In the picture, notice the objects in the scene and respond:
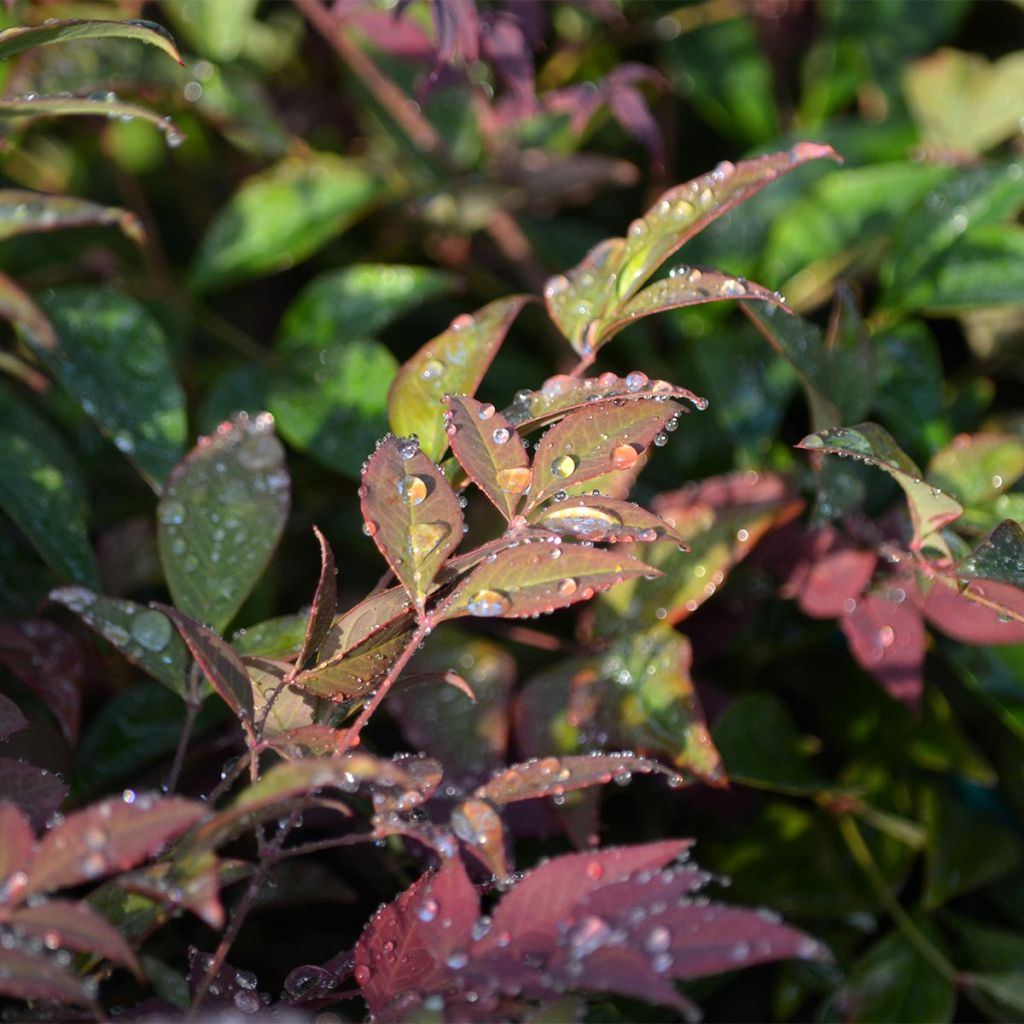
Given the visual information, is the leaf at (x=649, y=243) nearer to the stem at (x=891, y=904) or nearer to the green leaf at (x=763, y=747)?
the green leaf at (x=763, y=747)

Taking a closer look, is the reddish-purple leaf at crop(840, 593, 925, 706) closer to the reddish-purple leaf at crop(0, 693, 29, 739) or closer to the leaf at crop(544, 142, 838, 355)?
the leaf at crop(544, 142, 838, 355)

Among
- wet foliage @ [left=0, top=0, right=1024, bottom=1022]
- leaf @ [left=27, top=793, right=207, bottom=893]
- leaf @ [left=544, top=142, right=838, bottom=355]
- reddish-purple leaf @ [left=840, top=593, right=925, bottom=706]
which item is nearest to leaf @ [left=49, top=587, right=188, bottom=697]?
wet foliage @ [left=0, top=0, right=1024, bottom=1022]

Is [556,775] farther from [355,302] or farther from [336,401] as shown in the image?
[355,302]

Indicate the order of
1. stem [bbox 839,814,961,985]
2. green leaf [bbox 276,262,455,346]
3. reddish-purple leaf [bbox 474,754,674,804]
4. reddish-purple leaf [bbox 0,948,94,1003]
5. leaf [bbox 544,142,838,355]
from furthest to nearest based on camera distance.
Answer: green leaf [bbox 276,262,455,346], stem [bbox 839,814,961,985], leaf [bbox 544,142,838,355], reddish-purple leaf [bbox 474,754,674,804], reddish-purple leaf [bbox 0,948,94,1003]

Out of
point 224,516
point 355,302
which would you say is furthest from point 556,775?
point 355,302

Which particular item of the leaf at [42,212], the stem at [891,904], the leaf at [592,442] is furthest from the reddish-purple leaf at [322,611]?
the stem at [891,904]
